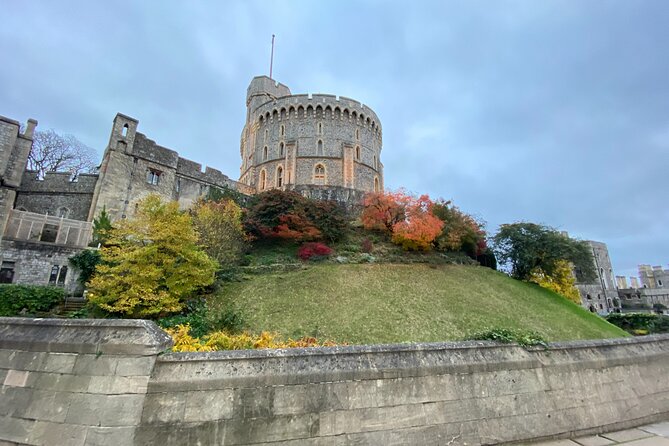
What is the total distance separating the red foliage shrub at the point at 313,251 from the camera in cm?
2223

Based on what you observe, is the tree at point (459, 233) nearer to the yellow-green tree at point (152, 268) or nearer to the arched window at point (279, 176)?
the yellow-green tree at point (152, 268)

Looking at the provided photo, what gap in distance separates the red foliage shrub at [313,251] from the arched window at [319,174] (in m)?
18.2

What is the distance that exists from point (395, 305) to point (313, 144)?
29470 millimetres

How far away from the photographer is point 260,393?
3947mm

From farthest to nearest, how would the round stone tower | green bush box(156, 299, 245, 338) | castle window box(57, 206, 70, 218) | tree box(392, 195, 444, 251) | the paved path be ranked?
the round stone tower, castle window box(57, 206, 70, 218), tree box(392, 195, 444, 251), green bush box(156, 299, 245, 338), the paved path

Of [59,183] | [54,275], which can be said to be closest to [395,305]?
[54,275]

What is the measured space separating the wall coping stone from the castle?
763 inches

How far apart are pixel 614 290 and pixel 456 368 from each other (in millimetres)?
84802

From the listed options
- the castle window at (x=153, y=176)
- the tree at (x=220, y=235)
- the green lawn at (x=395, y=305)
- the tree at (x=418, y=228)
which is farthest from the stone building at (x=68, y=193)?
the tree at (x=418, y=228)

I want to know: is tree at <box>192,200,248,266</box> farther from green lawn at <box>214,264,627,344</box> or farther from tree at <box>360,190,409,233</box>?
tree at <box>360,190,409,233</box>

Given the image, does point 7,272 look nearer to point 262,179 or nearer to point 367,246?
point 367,246

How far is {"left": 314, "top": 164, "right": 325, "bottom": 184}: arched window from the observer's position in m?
40.0

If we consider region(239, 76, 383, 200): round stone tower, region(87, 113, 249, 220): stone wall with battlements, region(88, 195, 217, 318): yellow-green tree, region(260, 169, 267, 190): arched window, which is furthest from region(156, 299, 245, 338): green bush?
region(260, 169, 267, 190): arched window

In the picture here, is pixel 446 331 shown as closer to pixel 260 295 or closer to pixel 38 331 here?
pixel 260 295
